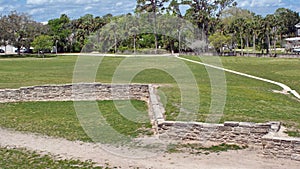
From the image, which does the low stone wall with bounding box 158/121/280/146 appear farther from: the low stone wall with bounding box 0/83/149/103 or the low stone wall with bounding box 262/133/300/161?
the low stone wall with bounding box 0/83/149/103

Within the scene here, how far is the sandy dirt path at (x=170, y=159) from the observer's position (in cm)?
1166

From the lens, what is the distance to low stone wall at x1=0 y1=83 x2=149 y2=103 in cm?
2367

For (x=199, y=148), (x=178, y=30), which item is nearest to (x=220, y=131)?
(x=199, y=148)

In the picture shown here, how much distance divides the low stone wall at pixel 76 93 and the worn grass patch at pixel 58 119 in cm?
78

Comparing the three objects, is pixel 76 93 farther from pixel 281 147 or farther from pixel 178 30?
pixel 178 30

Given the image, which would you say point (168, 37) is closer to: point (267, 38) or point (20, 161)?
point (267, 38)

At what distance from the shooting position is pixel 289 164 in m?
11.6

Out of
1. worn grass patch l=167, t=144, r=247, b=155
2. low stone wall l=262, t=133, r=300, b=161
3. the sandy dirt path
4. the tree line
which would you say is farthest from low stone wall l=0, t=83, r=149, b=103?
the tree line

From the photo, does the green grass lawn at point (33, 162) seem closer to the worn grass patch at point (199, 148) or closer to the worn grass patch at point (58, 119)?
the worn grass patch at point (58, 119)

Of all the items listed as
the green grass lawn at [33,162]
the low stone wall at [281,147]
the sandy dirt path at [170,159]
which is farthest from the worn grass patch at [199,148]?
the green grass lawn at [33,162]

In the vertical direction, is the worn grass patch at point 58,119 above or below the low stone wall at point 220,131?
below

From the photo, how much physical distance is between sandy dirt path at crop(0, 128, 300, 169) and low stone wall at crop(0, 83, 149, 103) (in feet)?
31.1

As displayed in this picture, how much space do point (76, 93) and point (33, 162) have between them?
1167 centimetres

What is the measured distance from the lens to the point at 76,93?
23938 mm
